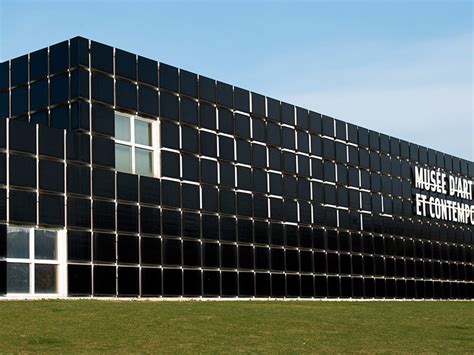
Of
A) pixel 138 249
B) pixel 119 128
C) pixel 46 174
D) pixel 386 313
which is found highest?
pixel 119 128

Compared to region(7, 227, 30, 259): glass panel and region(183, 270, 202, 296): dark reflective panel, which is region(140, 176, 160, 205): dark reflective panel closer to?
region(183, 270, 202, 296): dark reflective panel

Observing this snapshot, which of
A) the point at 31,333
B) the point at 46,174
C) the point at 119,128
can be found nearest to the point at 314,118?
the point at 119,128

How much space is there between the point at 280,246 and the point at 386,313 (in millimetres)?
13358

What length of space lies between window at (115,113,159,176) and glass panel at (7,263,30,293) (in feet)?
22.2

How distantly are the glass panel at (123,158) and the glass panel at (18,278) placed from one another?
6.71 metres

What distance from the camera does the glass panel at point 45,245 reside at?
36.2 m

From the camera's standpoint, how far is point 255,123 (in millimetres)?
48281

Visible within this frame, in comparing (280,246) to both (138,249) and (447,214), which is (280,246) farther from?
(447,214)

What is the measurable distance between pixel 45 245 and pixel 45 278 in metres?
1.36

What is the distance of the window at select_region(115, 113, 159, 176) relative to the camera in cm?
4022

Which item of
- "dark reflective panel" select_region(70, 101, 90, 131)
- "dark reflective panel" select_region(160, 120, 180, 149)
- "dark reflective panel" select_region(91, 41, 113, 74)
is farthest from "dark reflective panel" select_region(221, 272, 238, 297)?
"dark reflective panel" select_region(91, 41, 113, 74)

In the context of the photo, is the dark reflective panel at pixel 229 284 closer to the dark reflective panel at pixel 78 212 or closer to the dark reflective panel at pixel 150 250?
the dark reflective panel at pixel 150 250

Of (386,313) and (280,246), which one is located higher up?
(280,246)

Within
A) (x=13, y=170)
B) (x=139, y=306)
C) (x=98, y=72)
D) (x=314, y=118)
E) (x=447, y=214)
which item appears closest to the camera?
(x=139, y=306)
